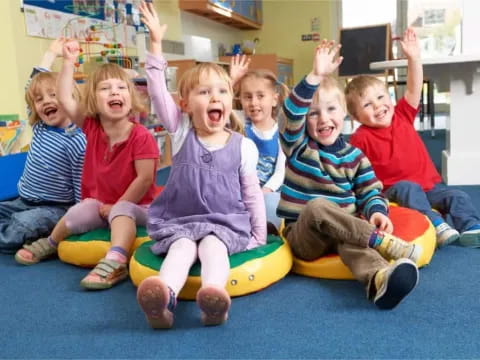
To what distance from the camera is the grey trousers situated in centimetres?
137

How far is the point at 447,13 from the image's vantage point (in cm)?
682

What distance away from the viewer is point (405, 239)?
1511 millimetres

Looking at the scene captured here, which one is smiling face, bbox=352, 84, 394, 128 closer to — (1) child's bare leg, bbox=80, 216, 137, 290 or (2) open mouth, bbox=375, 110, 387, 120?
(2) open mouth, bbox=375, 110, 387, 120

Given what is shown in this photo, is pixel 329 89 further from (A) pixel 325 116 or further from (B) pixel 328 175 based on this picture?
(B) pixel 328 175

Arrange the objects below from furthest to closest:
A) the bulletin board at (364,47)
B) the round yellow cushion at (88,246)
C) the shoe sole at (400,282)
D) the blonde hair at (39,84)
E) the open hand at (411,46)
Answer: the bulletin board at (364,47) → the blonde hair at (39,84) → the open hand at (411,46) → the round yellow cushion at (88,246) → the shoe sole at (400,282)

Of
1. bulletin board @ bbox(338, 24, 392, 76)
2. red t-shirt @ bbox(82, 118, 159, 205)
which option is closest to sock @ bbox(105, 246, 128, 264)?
red t-shirt @ bbox(82, 118, 159, 205)

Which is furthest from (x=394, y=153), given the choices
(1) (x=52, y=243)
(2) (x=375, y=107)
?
(1) (x=52, y=243)

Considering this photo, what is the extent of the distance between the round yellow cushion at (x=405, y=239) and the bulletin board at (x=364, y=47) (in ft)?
14.4

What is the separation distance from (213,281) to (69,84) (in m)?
1.02

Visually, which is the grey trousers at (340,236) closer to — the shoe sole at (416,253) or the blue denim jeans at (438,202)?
the shoe sole at (416,253)

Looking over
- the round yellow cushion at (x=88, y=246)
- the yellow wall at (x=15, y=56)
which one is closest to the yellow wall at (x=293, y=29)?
the yellow wall at (x=15, y=56)

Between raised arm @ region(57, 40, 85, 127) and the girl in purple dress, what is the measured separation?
43 cm

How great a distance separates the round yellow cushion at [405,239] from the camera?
59.6 inches

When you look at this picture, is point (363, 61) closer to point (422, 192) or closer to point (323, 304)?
point (422, 192)
